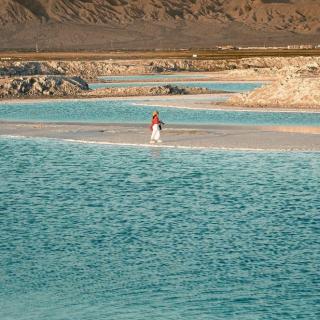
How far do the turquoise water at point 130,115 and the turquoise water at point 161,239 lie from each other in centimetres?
1651

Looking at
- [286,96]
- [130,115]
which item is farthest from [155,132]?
[286,96]

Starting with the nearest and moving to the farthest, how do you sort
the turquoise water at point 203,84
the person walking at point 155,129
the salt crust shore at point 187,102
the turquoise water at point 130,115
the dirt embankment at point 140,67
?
the person walking at point 155,129 < the turquoise water at point 130,115 < the salt crust shore at point 187,102 < the turquoise water at point 203,84 < the dirt embankment at point 140,67

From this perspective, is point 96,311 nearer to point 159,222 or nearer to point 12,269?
point 12,269

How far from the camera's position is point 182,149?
3475 cm

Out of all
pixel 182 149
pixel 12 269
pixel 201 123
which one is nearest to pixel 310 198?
pixel 12 269

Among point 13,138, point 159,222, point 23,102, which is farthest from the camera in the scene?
point 23,102

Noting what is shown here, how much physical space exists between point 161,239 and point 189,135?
20.1 meters

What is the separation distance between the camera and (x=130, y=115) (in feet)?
171

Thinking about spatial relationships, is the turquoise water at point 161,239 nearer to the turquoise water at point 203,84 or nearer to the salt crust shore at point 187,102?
the salt crust shore at point 187,102

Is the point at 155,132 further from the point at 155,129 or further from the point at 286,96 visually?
the point at 286,96

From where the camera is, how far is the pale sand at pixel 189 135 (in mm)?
35531

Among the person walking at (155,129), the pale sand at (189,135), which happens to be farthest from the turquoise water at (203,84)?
the person walking at (155,129)

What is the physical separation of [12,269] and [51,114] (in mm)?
37929

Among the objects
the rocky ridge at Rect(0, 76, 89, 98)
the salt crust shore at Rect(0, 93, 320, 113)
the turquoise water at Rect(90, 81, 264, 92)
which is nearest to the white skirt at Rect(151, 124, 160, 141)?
the salt crust shore at Rect(0, 93, 320, 113)
